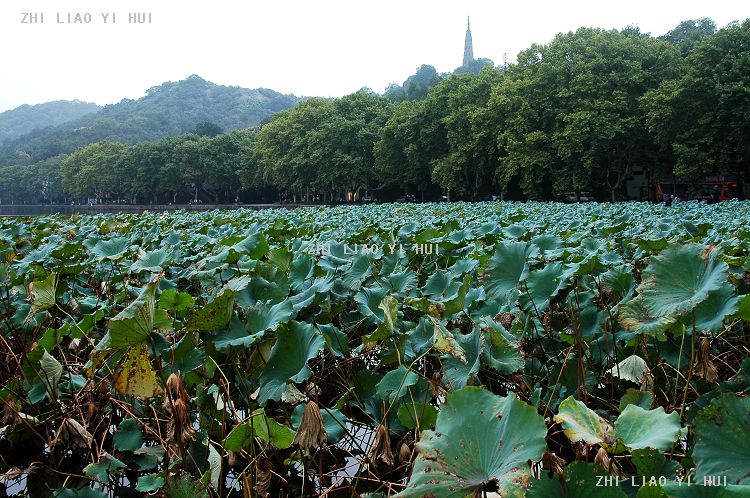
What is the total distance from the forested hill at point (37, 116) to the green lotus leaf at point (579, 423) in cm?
16956

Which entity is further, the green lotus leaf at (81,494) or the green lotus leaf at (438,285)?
the green lotus leaf at (438,285)

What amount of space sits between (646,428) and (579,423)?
106mm

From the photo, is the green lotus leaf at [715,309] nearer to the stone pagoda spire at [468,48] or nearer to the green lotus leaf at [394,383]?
the green lotus leaf at [394,383]

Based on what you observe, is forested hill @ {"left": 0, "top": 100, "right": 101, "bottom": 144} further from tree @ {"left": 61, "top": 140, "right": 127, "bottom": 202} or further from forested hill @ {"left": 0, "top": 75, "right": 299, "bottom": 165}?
tree @ {"left": 61, "top": 140, "right": 127, "bottom": 202}

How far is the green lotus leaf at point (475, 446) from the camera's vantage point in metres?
0.83

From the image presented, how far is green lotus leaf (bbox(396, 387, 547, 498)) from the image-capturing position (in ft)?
2.71

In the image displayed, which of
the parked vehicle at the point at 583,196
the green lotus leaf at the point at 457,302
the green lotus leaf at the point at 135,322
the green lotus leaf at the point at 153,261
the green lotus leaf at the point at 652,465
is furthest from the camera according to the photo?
the parked vehicle at the point at 583,196

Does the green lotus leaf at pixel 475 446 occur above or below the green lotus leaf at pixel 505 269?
below

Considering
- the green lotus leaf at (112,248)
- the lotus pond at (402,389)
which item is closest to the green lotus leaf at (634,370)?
the lotus pond at (402,389)

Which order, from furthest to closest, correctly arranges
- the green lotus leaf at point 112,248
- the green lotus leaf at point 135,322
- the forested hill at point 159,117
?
the forested hill at point 159,117 → the green lotus leaf at point 112,248 → the green lotus leaf at point 135,322

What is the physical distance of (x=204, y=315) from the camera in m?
1.42

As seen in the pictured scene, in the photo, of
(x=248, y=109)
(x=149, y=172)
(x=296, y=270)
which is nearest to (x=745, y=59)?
(x=296, y=270)

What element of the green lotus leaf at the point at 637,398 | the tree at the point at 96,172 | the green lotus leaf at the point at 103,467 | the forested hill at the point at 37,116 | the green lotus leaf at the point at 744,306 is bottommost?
the green lotus leaf at the point at 103,467

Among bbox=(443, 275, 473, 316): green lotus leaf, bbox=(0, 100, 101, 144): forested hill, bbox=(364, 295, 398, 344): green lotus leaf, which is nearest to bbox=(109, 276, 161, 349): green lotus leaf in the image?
bbox=(364, 295, 398, 344): green lotus leaf
